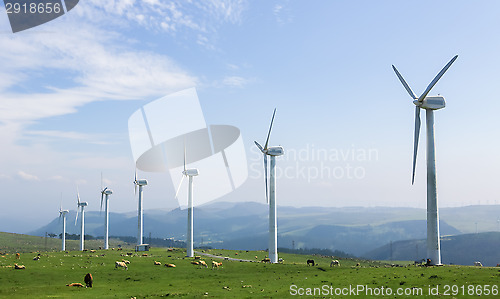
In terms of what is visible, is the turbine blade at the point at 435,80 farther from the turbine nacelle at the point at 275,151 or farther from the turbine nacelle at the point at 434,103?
the turbine nacelle at the point at 275,151

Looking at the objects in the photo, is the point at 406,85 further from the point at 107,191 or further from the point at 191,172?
the point at 107,191

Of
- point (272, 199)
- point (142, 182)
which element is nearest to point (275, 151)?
point (272, 199)

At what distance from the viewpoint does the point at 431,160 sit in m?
76.6

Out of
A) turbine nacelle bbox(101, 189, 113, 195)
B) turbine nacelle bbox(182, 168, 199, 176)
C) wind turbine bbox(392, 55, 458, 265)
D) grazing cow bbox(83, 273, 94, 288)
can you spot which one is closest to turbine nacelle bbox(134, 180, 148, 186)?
turbine nacelle bbox(101, 189, 113, 195)

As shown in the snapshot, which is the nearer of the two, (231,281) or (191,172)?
(231,281)

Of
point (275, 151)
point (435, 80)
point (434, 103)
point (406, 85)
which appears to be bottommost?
point (275, 151)

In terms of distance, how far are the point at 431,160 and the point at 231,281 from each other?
3860cm

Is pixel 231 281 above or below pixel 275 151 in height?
below

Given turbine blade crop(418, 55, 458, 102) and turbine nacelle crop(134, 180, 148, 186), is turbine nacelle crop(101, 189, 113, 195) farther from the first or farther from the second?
turbine blade crop(418, 55, 458, 102)

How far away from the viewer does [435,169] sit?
76.3 meters

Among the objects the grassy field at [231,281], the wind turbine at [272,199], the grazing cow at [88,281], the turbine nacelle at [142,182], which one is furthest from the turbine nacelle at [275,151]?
the turbine nacelle at [142,182]

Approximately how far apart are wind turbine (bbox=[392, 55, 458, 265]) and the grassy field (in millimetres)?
5553

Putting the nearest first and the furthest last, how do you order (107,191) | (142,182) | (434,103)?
(434,103), (142,182), (107,191)

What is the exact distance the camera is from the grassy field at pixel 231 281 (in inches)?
2207
